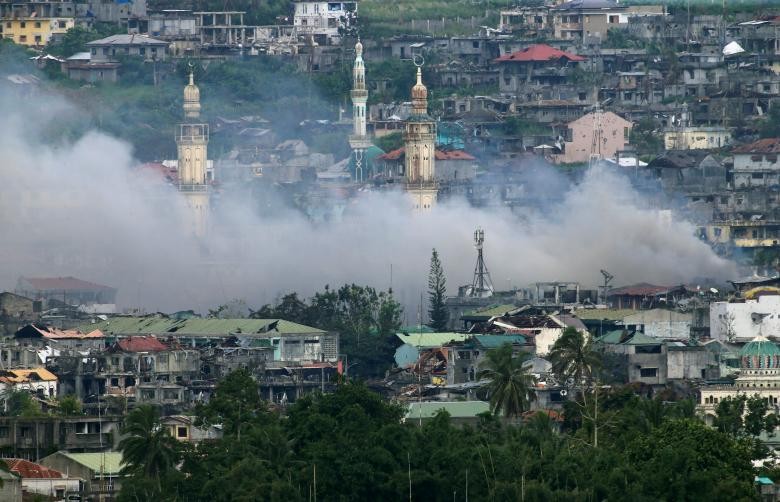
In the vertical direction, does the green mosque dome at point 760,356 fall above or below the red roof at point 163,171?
below

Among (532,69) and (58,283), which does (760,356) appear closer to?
(58,283)

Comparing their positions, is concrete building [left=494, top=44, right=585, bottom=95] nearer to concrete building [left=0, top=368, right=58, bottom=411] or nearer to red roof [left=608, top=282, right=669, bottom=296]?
red roof [left=608, top=282, right=669, bottom=296]

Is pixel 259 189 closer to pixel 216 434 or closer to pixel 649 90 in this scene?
pixel 649 90

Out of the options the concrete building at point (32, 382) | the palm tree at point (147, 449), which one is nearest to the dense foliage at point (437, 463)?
the palm tree at point (147, 449)

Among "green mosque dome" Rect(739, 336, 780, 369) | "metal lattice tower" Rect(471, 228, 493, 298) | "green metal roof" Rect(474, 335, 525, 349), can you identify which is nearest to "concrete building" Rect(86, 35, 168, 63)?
"metal lattice tower" Rect(471, 228, 493, 298)

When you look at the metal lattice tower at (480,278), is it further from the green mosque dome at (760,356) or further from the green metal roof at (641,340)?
the green mosque dome at (760,356)

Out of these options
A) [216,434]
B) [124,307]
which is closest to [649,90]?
[124,307]
